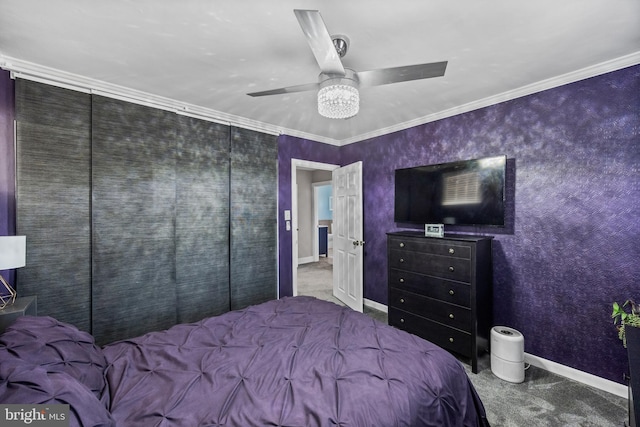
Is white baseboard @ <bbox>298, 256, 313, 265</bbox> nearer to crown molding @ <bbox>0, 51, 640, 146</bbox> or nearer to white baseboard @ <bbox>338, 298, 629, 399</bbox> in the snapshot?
crown molding @ <bbox>0, 51, 640, 146</bbox>

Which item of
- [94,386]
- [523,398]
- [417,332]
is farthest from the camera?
[417,332]

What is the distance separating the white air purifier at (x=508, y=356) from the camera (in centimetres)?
232

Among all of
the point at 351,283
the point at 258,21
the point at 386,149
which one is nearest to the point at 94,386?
the point at 258,21

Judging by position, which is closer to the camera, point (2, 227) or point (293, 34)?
point (293, 34)

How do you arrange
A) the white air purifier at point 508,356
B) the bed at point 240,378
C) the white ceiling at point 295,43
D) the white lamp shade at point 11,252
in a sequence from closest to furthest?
the bed at point 240,378
the white ceiling at point 295,43
the white lamp shade at point 11,252
the white air purifier at point 508,356

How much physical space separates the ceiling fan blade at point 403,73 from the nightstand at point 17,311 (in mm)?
2683

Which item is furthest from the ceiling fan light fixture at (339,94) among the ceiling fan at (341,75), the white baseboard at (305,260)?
the white baseboard at (305,260)

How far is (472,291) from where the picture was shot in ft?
Result: 8.19

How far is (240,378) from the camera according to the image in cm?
133

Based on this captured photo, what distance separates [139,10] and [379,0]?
1368 mm

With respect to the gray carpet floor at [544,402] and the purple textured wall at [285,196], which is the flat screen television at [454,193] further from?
the purple textured wall at [285,196]

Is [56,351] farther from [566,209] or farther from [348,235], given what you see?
[566,209]

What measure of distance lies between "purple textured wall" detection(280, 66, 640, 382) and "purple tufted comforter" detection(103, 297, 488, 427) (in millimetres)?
1510

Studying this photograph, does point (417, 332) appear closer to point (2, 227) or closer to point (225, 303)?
point (225, 303)
